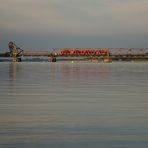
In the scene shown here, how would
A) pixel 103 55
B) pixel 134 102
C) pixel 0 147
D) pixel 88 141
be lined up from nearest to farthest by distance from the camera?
pixel 0 147 → pixel 88 141 → pixel 134 102 → pixel 103 55

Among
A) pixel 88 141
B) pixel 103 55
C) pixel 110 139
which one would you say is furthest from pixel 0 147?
pixel 103 55

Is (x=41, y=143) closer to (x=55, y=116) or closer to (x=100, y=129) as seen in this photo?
(x=100, y=129)

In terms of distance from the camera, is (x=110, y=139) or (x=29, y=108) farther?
(x=29, y=108)

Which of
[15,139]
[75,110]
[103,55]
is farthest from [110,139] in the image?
[103,55]

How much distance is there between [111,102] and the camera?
1412 centimetres

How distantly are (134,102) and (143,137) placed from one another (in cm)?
610

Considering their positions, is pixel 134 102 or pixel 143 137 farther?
pixel 134 102

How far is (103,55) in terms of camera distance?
630 ft

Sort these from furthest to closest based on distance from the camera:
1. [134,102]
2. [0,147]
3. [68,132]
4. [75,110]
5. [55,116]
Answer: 1. [134,102]
2. [75,110]
3. [55,116]
4. [68,132]
5. [0,147]

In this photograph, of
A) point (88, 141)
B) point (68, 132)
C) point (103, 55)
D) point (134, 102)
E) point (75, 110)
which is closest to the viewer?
point (88, 141)

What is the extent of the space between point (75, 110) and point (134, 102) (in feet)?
10.2

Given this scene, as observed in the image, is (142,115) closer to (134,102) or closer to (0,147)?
(134,102)

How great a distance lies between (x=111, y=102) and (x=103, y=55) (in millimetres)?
178471

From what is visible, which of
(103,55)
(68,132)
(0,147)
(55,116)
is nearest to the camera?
(0,147)
